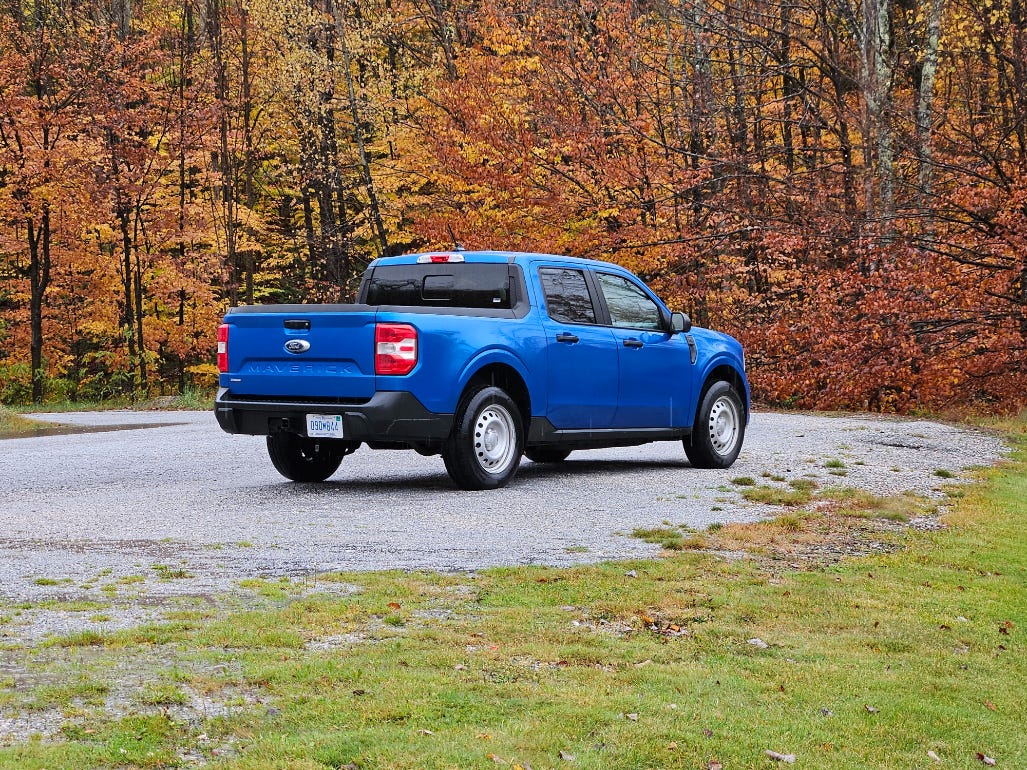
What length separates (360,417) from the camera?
10.3m

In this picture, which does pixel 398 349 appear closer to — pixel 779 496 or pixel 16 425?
pixel 779 496

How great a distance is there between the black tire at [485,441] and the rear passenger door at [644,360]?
4.78 ft

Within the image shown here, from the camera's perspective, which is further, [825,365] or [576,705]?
[825,365]

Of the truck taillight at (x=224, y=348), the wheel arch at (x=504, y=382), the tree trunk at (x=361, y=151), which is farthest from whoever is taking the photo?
the tree trunk at (x=361, y=151)

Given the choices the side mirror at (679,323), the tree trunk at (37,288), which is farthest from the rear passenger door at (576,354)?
the tree trunk at (37,288)

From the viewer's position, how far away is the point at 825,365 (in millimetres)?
24812

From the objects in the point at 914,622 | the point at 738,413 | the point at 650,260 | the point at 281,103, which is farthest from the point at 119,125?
the point at 914,622

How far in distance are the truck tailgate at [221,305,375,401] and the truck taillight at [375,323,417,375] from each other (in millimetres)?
73

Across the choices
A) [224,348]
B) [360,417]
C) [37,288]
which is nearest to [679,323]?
[360,417]

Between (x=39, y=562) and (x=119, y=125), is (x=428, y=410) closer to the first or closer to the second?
(x=39, y=562)

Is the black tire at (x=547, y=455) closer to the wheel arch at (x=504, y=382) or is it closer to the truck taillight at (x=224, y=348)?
the wheel arch at (x=504, y=382)

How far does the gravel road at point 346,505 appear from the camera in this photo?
7.66m

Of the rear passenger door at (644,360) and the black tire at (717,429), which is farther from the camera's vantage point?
the black tire at (717,429)

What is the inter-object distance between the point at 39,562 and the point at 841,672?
15.5 ft
